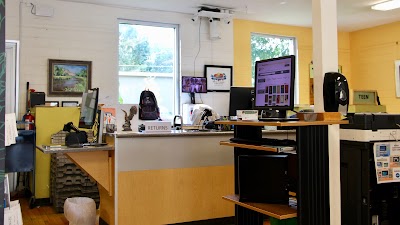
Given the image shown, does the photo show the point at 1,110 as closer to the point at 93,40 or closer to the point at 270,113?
the point at 270,113

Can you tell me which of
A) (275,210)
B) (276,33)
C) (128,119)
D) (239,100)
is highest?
(276,33)

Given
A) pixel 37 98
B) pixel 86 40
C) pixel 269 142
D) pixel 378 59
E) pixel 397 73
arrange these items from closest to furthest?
pixel 269 142
pixel 37 98
pixel 86 40
pixel 397 73
pixel 378 59

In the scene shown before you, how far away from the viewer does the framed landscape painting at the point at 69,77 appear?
19.3ft

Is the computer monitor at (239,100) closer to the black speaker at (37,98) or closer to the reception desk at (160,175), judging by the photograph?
the reception desk at (160,175)

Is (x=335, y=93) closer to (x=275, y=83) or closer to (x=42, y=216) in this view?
(x=275, y=83)

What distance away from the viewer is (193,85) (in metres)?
6.79

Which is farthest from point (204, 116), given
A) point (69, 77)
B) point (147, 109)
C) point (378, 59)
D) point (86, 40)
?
point (378, 59)

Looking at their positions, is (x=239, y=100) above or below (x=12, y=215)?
above

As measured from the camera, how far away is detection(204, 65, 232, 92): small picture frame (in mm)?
6969

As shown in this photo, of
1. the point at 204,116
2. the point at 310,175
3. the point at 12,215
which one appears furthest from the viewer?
the point at 204,116

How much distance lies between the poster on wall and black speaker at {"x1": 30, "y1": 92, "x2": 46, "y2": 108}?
4.54 m

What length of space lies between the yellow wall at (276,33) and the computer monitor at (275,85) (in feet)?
14.1

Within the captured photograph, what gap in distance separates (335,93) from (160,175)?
5.98 ft

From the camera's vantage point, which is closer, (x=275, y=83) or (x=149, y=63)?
(x=275, y=83)
